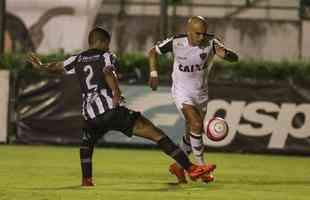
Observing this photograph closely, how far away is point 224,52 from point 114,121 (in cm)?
184

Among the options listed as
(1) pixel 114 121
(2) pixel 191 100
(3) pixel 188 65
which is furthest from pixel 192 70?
(1) pixel 114 121

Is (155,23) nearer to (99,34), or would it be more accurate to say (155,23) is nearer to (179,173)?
(179,173)

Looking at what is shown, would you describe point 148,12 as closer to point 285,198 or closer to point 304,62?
point 304,62

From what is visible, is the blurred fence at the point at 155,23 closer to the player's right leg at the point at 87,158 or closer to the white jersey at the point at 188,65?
the white jersey at the point at 188,65

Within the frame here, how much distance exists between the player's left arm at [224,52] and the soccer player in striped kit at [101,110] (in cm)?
143

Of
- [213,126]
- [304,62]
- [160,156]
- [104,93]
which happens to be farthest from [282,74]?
[104,93]

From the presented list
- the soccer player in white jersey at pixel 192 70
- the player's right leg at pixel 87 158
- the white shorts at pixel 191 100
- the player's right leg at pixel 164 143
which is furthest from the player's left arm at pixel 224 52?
the player's right leg at pixel 87 158

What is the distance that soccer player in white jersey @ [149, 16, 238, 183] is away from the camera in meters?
13.7

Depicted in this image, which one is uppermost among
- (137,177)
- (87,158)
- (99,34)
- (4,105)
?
(99,34)

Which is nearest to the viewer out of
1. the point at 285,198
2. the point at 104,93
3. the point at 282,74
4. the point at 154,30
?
the point at 285,198

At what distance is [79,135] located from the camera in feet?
74.3

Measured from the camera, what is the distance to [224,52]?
13.5 metres

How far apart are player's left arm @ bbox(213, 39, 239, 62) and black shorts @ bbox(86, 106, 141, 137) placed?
1497 millimetres

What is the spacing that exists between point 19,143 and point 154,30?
13.4 m
